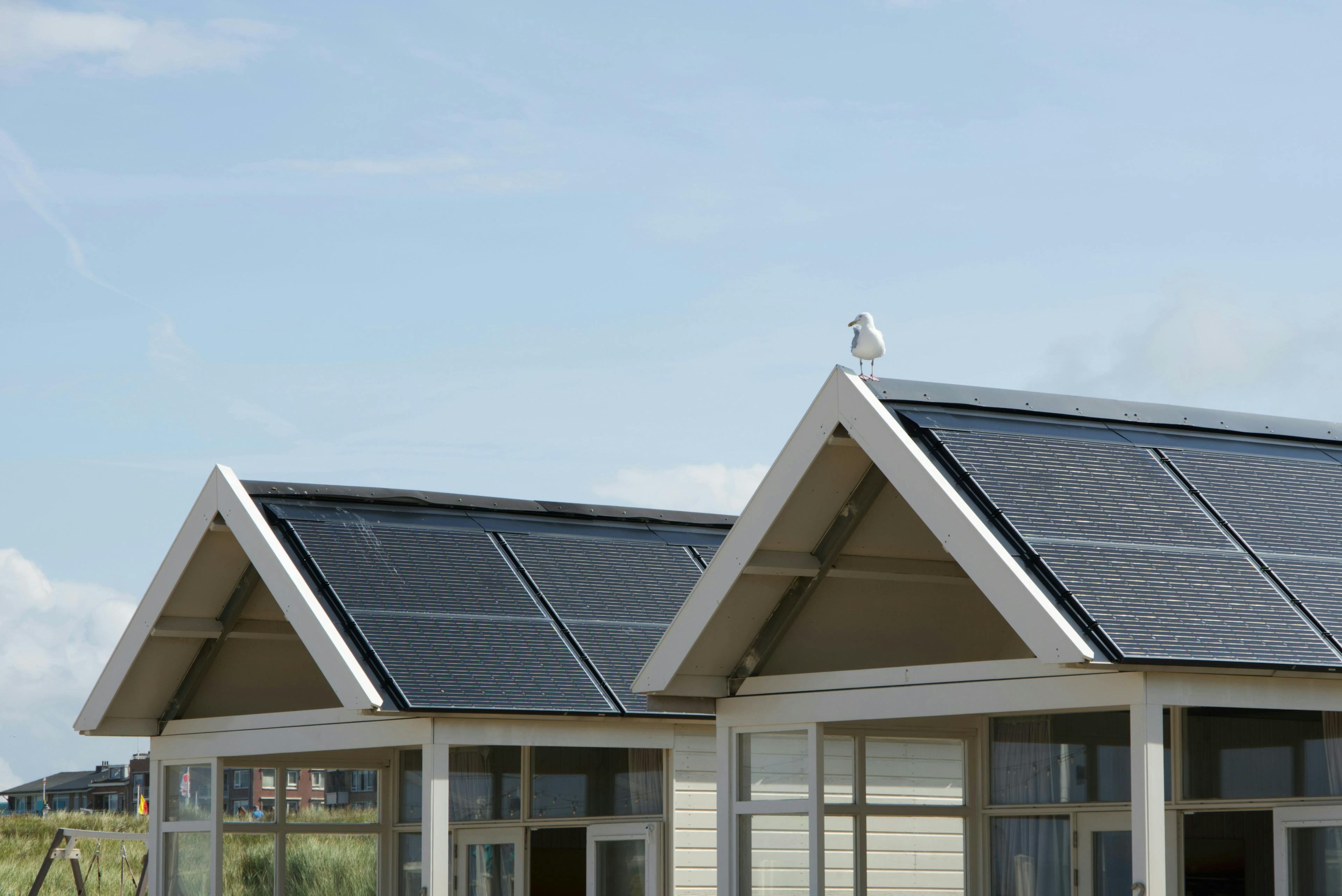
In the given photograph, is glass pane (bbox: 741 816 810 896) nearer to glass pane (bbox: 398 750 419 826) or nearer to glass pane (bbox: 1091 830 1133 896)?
glass pane (bbox: 1091 830 1133 896)

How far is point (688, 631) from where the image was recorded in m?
11.3

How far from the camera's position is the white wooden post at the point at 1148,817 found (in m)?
8.84

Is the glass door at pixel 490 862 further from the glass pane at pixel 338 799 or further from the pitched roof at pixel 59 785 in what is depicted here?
the pitched roof at pixel 59 785

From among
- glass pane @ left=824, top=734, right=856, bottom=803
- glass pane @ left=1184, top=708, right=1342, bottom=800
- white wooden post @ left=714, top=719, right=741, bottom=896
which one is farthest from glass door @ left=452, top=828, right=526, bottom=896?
glass pane @ left=1184, top=708, right=1342, bottom=800

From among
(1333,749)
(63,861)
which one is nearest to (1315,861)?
(1333,749)

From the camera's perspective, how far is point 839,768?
11.4 metres

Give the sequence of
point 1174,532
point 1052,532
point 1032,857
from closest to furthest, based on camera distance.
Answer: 1. point 1052,532
2. point 1174,532
3. point 1032,857

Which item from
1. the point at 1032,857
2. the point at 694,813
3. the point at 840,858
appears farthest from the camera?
the point at 694,813

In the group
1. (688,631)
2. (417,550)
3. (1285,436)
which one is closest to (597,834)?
(417,550)

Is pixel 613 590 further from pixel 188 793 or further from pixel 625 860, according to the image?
pixel 188 793

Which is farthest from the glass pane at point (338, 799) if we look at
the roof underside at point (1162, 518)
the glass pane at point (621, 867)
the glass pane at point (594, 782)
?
the roof underside at point (1162, 518)

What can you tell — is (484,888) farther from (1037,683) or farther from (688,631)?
(1037,683)

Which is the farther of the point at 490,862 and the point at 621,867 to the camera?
the point at 490,862

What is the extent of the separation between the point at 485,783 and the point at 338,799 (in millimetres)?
2472
